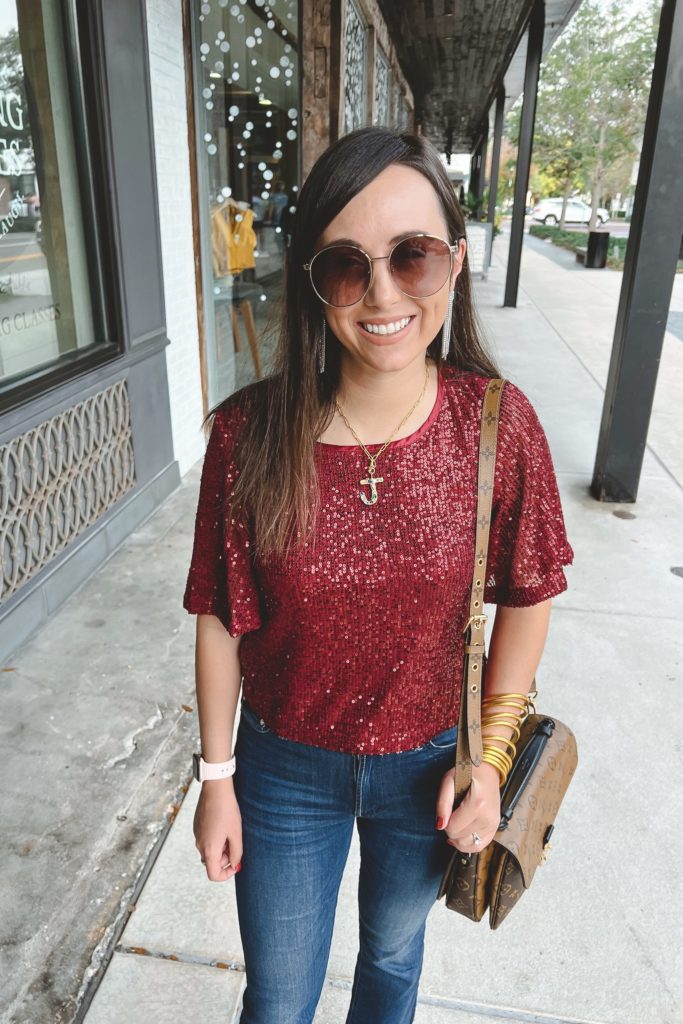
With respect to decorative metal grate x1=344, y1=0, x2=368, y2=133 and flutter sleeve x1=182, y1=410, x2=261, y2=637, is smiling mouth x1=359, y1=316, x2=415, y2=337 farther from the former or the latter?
decorative metal grate x1=344, y1=0, x2=368, y2=133

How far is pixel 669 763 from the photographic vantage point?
2762 mm

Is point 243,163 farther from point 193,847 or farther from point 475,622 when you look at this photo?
point 475,622

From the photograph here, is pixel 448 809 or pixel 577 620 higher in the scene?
pixel 448 809

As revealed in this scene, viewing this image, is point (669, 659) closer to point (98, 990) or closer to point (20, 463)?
point (98, 990)

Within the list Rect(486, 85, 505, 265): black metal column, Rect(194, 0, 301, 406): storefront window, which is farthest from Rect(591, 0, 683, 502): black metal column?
Rect(486, 85, 505, 265): black metal column

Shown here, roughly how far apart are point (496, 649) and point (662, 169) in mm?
4008

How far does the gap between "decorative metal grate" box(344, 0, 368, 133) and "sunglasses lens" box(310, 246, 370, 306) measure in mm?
6490

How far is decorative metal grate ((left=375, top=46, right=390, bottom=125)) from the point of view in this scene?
1008 centimetres

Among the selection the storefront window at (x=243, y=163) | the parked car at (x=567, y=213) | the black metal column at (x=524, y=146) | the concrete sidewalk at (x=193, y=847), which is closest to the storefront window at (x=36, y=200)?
the concrete sidewalk at (x=193, y=847)

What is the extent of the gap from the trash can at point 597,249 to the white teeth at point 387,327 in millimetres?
21378

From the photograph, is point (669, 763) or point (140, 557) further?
point (140, 557)

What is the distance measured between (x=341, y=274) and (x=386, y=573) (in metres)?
0.46

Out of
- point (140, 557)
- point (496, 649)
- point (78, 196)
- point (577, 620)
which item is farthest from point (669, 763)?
point (78, 196)

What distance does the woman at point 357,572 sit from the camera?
1.20 meters
